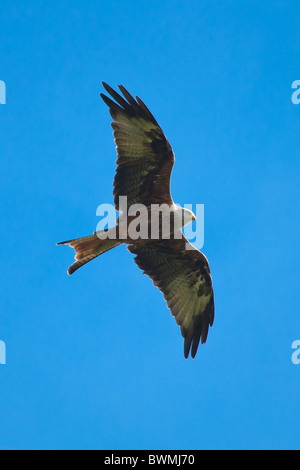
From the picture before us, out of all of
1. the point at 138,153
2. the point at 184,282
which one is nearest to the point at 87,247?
the point at 138,153

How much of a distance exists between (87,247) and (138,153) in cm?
150

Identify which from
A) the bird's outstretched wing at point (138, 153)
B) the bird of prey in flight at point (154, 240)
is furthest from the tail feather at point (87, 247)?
the bird's outstretched wing at point (138, 153)

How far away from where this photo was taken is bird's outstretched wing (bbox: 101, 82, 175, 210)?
365 inches

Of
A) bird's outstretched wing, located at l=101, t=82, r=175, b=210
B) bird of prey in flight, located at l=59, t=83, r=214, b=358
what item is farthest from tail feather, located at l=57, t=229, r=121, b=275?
bird's outstretched wing, located at l=101, t=82, r=175, b=210

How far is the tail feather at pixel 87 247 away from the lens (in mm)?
9727

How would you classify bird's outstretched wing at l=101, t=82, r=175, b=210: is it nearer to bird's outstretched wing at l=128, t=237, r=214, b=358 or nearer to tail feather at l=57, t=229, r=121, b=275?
tail feather at l=57, t=229, r=121, b=275

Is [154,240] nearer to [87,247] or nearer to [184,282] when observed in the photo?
[184,282]

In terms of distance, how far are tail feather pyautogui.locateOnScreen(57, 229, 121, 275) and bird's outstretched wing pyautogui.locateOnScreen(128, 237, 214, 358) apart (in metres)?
0.64

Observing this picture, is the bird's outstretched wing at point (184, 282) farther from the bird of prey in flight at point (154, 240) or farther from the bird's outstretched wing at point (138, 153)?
the bird's outstretched wing at point (138, 153)

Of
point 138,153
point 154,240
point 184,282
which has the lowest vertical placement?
point 184,282

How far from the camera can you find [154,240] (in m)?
10.3
